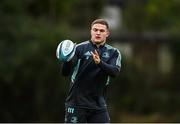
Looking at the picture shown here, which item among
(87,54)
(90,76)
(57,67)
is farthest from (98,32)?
(57,67)

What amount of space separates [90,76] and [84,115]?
1.67 feet

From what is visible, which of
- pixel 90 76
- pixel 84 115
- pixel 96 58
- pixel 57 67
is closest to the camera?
pixel 96 58

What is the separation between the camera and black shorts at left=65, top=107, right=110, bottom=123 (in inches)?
341

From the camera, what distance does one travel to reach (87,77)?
8.58m

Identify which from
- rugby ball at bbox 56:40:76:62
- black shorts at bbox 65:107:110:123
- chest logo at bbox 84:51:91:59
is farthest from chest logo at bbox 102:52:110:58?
black shorts at bbox 65:107:110:123

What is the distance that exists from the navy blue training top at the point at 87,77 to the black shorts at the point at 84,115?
6 centimetres

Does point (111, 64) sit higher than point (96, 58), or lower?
lower

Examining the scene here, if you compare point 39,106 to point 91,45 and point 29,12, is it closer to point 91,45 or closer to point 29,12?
point 29,12

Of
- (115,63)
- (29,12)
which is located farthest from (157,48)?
(115,63)

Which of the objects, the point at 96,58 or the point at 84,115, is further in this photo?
the point at 84,115

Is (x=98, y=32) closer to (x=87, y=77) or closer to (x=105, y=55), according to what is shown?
(x=105, y=55)

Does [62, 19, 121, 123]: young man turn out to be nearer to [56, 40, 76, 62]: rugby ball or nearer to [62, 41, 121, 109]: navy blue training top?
[62, 41, 121, 109]: navy blue training top

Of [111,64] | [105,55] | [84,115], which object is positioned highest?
[105,55]

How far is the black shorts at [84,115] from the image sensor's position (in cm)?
867
